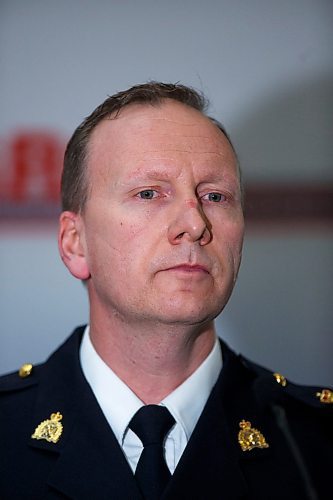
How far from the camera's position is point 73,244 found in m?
1.81

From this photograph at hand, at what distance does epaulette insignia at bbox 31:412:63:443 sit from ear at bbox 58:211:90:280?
313 mm

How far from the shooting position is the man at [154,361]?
61.2 inches

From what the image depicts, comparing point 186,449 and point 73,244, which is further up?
point 73,244

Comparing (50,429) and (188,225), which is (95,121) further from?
(50,429)

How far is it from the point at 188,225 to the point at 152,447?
427 millimetres

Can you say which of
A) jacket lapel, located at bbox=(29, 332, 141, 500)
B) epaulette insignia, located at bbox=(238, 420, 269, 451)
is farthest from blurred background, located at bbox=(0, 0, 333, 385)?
epaulette insignia, located at bbox=(238, 420, 269, 451)

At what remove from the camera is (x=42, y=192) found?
2.44m

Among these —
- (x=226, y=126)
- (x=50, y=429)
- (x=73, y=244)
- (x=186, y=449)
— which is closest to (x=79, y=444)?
(x=50, y=429)

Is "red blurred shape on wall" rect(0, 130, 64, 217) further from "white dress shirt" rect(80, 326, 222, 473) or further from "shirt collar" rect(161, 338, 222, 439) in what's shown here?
"shirt collar" rect(161, 338, 222, 439)

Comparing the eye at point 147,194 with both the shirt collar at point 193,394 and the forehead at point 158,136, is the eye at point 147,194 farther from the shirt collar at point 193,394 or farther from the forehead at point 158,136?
the shirt collar at point 193,394

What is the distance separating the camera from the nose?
5.09 feet

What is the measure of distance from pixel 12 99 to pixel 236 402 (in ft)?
3.98

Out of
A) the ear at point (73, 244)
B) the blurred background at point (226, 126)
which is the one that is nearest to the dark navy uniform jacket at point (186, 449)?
the ear at point (73, 244)


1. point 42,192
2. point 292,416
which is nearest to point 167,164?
point 292,416
